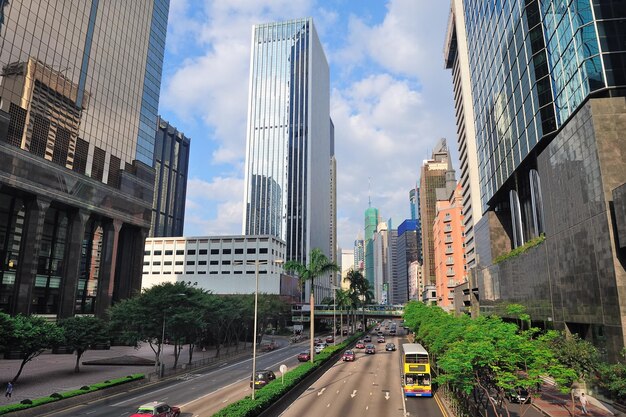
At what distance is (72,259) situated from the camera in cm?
7331

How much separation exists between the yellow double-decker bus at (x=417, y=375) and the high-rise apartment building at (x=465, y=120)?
59.6 m

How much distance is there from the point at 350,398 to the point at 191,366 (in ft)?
92.3

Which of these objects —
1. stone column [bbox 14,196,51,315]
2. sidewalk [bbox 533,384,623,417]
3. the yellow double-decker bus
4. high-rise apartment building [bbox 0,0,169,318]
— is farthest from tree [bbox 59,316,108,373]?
sidewalk [bbox 533,384,623,417]

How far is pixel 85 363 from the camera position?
55969mm

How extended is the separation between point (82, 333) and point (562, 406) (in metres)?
46.1

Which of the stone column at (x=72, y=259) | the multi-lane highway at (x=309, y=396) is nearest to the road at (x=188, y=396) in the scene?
the multi-lane highway at (x=309, y=396)

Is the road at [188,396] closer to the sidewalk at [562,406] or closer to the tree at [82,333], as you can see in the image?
the tree at [82,333]

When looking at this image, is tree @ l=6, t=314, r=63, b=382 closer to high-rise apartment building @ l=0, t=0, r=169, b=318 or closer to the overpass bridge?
high-rise apartment building @ l=0, t=0, r=169, b=318

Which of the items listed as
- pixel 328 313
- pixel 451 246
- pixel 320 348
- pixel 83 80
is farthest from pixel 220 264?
pixel 83 80

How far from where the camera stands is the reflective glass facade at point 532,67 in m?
36.3

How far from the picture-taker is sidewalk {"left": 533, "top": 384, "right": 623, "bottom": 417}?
2982 centimetres

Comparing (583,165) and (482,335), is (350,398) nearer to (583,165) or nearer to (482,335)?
(482,335)

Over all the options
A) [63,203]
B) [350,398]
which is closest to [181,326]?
→ [350,398]

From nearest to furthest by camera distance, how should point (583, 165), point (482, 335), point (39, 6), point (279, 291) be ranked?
1. point (482, 335)
2. point (583, 165)
3. point (39, 6)
4. point (279, 291)
